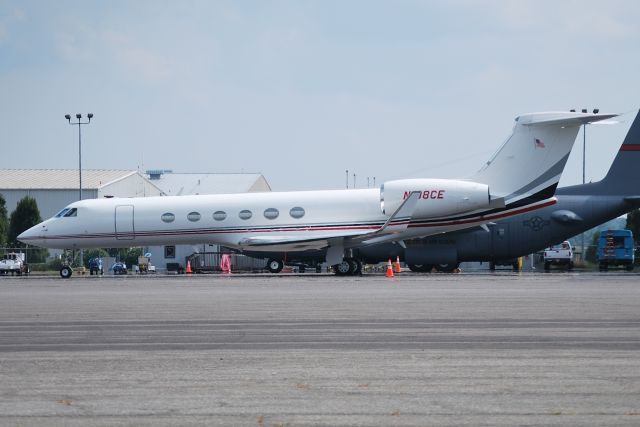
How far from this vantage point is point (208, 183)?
95.6 metres

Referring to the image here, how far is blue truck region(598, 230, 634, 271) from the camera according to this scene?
51.0 metres

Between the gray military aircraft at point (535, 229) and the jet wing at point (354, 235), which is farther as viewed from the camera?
the gray military aircraft at point (535, 229)

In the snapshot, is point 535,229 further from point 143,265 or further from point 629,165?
point 143,265

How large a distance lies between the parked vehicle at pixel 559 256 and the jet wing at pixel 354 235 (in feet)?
45.1

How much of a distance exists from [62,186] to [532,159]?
55.6 meters

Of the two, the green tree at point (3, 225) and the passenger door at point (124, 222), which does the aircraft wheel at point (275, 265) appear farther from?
the green tree at point (3, 225)

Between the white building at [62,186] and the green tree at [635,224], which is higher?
the white building at [62,186]

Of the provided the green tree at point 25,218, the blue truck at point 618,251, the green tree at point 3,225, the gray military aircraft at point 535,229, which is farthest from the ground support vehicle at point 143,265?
the blue truck at point 618,251

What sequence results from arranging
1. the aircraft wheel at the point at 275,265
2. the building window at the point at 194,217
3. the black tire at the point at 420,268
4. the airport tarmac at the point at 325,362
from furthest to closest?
1. the black tire at the point at 420,268
2. the aircraft wheel at the point at 275,265
3. the building window at the point at 194,217
4. the airport tarmac at the point at 325,362

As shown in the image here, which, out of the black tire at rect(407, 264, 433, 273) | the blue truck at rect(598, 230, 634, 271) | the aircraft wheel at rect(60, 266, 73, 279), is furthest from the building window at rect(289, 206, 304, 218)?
the blue truck at rect(598, 230, 634, 271)

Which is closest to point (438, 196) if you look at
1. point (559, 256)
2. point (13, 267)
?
point (559, 256)

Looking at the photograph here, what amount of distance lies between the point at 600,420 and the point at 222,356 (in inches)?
239

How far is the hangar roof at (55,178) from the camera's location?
87.4 metres

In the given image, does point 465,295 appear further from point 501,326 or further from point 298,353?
point 298,353
